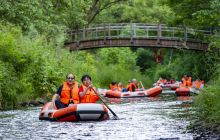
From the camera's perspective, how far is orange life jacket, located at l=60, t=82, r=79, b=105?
14859 millimetres

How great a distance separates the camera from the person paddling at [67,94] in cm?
1488

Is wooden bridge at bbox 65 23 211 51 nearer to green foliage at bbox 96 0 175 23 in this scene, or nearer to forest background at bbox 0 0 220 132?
forest background at bbox 0 0 220 132

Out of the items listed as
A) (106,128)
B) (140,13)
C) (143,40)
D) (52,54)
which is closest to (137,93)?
(52,54)

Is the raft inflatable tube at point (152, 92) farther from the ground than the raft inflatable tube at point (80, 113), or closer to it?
closer to it

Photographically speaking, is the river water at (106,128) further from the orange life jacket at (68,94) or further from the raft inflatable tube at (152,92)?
the raft inflatable tube at (152,92)

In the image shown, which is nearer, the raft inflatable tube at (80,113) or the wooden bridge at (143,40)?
the raft inflatable tube at (80,113)

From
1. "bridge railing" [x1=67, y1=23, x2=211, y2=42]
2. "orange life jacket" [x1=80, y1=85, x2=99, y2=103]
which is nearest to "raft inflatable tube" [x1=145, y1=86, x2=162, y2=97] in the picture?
"bridge railing" [x1=67, y1=23, x2=211, y2=42]

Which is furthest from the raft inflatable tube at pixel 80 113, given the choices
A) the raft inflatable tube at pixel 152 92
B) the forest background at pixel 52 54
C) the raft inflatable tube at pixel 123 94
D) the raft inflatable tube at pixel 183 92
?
the raft inflatable tube at pixel 183 92

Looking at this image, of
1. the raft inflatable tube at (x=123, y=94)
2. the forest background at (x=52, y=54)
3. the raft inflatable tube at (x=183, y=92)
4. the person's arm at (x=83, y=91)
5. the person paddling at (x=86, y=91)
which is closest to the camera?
the forest background at (x=52, y=54)

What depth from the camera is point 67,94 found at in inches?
587

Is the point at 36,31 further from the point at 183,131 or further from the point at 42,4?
the point at 183,131

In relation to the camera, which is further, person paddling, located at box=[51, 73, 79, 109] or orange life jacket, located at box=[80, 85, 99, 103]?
orange life jacket, located at box=[80, 85, 99, 103]

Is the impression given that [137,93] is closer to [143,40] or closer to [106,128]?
[143,40]

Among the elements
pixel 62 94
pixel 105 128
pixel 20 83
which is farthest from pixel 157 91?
pixel 105 128
